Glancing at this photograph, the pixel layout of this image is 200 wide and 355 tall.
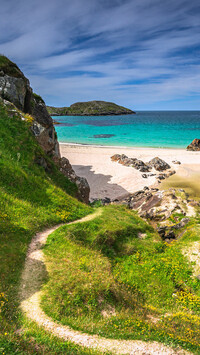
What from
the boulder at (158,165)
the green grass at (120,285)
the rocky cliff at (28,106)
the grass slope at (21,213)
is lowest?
the green grass at (120,285)

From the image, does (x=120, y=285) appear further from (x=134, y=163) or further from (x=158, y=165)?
(x=134, y=163)

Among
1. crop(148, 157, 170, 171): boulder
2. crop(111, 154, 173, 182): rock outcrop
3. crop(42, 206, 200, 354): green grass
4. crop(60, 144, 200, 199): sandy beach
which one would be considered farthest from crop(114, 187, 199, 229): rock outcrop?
crop(148, 157, 170, 171): boulder

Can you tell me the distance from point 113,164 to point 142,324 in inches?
1824

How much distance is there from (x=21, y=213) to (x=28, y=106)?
1906cm

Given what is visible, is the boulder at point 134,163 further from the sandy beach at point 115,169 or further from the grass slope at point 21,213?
the grass slope at point 21,213

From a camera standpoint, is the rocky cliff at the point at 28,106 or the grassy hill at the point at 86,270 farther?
the rocky cliff at the point at 28,106

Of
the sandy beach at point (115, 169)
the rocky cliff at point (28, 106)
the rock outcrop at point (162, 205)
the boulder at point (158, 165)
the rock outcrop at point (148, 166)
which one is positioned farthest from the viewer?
the boulder at point (158, 165)

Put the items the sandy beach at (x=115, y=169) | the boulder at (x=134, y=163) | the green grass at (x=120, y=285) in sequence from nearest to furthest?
the green grass at (x=120, y=285)
the sandy beach at (x=115, y=169)
the boulder at (x=134, y=163)

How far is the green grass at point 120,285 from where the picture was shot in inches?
385

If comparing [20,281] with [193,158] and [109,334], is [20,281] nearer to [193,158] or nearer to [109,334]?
[109,334]

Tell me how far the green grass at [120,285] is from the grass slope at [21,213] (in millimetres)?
1568

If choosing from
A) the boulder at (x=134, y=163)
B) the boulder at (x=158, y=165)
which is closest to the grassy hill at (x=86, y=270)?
the boulder at (x=134, y=163)

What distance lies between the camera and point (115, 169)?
168 feet

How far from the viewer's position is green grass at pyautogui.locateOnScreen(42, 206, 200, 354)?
977cm
